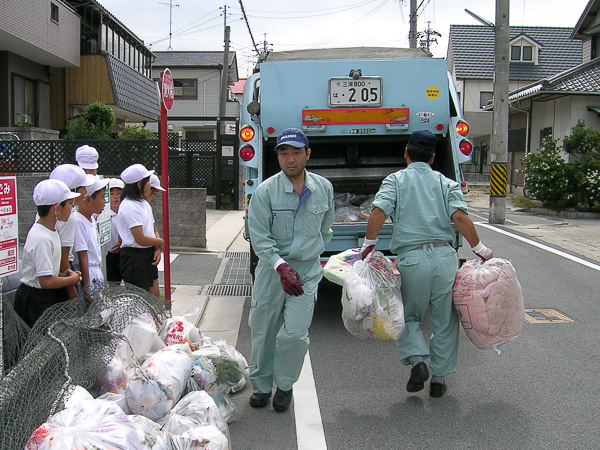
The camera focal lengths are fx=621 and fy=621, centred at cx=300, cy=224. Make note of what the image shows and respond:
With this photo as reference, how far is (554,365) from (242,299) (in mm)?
3669

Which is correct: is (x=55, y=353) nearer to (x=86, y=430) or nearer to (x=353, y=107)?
(x=86, y=430)

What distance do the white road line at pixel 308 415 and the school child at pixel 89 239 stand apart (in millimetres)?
1675

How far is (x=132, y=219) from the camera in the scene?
5262 millimetres

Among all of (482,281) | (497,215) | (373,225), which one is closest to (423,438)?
(482,281)

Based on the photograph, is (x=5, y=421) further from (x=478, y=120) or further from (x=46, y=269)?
(x=478, y=120)

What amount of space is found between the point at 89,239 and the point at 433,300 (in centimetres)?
256

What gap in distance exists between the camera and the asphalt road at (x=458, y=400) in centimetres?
381

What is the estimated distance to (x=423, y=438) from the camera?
12.6 feet

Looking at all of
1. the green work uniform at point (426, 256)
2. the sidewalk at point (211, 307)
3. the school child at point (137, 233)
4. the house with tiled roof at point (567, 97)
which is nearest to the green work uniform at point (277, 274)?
the green work uniform at point (426, 256)

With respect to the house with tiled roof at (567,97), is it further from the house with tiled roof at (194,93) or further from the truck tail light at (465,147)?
the house with tiled roof at (194,93)

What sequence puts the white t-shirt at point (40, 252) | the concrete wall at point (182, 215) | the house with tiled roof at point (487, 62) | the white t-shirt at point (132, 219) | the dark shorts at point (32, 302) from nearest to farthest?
the white t-shirt at point (40, 252) → the dark shorts at point (32, 302) → the white t-shirt at point (132, 219) → the concrete wall at point (182, 215) → the house with tiled roof at point (487, 62)

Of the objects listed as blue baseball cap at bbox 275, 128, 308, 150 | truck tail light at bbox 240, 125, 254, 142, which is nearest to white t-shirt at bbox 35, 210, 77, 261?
blue baseball cap at bbox 275, 128, 308, 150

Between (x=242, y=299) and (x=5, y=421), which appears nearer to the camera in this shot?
(x=5, y=421)

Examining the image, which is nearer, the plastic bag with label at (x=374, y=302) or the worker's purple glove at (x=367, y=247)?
the plastic bag with label at (x=374, y=302)
